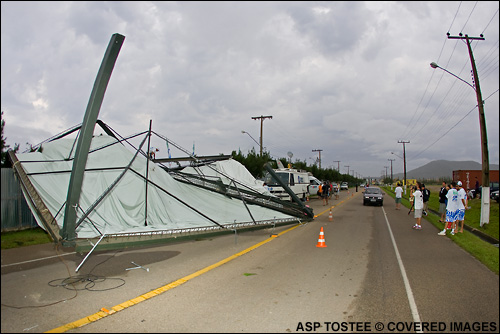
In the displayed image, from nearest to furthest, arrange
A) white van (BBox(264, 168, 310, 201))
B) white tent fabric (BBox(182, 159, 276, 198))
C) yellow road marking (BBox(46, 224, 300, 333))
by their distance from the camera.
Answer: yellow road marking (BBox(46, 224, 300, 333)), white tent fabric (BBox(182, 159, 276, 198)), white van (BBox(264, 168, 310, 201))

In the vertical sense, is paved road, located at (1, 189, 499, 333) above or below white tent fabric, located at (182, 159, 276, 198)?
below

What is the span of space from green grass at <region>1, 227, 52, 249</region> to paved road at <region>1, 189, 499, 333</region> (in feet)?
2.00

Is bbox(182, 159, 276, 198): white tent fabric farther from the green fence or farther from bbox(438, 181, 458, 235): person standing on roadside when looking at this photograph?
bbox(438, 181, 458, 235): person standing on roadside

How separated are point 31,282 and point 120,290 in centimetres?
172

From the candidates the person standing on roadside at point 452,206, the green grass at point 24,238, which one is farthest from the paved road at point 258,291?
the person standing on roadside at point 452,206

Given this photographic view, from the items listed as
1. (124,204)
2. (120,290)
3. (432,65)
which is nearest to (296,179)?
(432,65)

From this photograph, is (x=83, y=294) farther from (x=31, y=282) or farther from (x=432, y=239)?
(x=432, y=239)

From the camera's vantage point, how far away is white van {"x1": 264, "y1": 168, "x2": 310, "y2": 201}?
72.7ft

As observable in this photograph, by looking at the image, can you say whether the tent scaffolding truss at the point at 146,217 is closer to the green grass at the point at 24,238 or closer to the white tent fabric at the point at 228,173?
the white tent fabric at the point at 228,173

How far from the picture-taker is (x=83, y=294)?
497cm

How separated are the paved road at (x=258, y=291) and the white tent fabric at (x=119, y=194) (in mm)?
→ 746

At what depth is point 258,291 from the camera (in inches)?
206

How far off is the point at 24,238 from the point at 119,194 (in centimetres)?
314

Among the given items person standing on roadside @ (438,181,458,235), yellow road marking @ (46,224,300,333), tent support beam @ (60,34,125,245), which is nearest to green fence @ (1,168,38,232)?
tent support beam @ (60,34,125,245)
